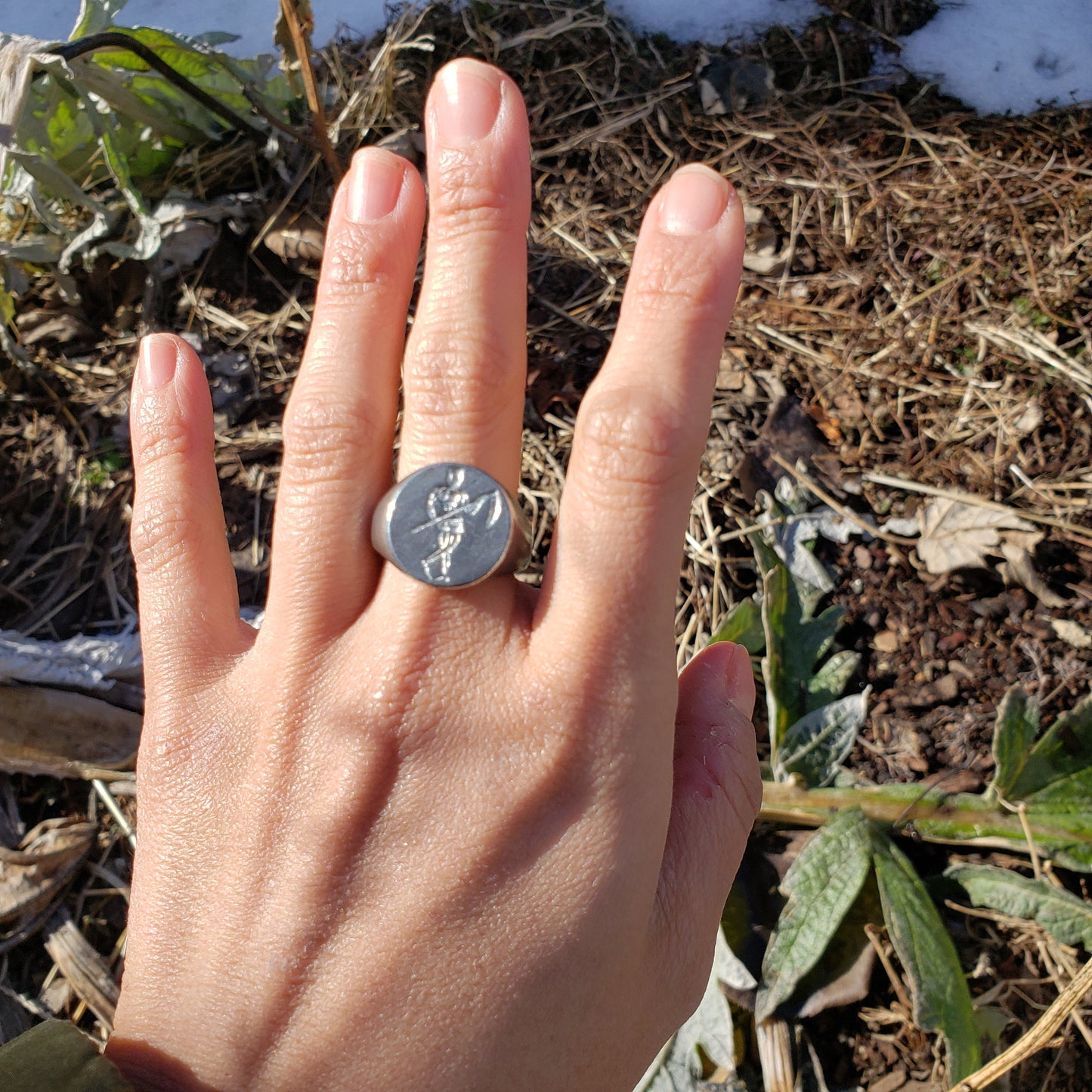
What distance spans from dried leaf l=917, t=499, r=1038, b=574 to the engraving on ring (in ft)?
4.99

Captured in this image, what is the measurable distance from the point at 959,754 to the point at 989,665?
267 millimetres

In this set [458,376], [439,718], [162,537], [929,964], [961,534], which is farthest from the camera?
[961,534]

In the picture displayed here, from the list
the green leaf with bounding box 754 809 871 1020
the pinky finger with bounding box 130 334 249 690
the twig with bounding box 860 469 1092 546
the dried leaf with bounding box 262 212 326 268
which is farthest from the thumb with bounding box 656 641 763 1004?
the dried leaf with bounding box 262 212 326 268

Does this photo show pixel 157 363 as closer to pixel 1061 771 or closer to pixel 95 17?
pixel 95 17

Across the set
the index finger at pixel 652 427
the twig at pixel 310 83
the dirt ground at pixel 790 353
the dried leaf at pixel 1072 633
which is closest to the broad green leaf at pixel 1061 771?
the dirt ground at pixel 790 353

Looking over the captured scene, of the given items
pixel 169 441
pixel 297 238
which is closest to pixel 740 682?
pixel 169 441

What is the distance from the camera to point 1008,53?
3271 millimetres

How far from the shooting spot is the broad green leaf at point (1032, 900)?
6.84ft

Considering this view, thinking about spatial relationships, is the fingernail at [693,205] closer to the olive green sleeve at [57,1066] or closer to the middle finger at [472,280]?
the middle finger at [472,280]

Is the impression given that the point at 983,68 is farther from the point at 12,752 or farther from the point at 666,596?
the point at 12,752

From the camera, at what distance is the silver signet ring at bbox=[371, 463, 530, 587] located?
157 cm

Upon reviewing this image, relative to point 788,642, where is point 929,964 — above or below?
below

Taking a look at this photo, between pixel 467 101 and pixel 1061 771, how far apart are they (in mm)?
2138

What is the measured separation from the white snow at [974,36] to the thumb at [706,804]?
260 centimetres
